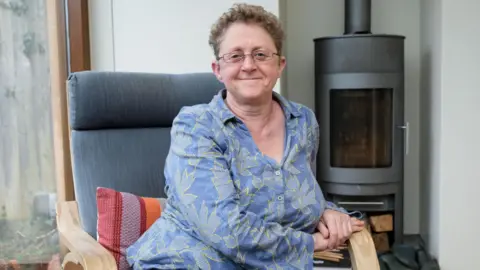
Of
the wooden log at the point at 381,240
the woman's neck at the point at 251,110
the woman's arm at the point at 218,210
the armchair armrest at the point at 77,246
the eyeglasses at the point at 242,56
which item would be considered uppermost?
the eyeglasses at the point at 242,56

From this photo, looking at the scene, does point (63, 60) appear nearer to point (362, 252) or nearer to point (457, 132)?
point (362, 252)

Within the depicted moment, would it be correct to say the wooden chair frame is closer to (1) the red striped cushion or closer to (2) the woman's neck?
(1) the red striped cushion

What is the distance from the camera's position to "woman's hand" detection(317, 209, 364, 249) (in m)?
1.54

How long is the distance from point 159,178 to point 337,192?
1308 mm

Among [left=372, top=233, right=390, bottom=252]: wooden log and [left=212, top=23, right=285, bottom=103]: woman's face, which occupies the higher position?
[left=212, top=23, right=285, bottom=103]: woman's face

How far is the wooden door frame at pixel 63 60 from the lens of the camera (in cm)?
243

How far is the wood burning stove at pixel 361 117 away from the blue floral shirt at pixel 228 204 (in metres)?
1.34

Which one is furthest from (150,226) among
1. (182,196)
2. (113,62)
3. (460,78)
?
(460,78)

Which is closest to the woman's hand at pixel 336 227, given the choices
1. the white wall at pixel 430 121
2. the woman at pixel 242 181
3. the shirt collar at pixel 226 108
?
the woman at pixel 242 181

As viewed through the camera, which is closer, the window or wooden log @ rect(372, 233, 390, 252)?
the window

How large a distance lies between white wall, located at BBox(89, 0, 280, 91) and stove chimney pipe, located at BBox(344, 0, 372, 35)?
0.53 m

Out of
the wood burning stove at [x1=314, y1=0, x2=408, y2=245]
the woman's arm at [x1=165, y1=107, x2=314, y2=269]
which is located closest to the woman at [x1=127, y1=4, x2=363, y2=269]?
the woman's arm at [x1=165, y1=107, x2=314, y2=269]

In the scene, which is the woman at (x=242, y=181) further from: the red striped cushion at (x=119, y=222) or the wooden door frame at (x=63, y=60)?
the wooden door frame at (x=63, y=60)

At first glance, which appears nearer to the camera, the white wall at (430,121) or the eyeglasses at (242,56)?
the eyeglasses at (242,56)
